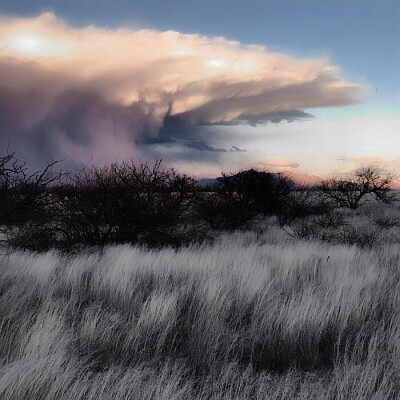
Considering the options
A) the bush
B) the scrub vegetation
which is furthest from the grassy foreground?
the bush

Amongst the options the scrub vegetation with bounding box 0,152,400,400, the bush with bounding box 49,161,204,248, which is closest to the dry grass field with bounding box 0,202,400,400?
the scrub vegetation with bounding box 0,152,400,400

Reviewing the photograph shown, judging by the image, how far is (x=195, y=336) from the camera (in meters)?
3.36

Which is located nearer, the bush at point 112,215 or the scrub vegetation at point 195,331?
the scrub vegetation at point 195,331

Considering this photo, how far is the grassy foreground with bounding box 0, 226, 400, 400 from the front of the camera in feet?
8.16

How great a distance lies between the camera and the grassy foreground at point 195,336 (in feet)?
8.16

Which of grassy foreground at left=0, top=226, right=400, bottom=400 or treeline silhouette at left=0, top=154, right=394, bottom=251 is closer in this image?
grassy foreground at left=0, top=226, right=400, bottom=400

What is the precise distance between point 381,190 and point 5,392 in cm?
2751

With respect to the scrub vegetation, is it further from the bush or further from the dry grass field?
the bush

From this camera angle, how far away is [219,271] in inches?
229

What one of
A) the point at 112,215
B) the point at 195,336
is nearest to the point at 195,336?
the point at 195,336

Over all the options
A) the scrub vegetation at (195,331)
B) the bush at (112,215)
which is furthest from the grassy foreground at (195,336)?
the bush at (112,215)

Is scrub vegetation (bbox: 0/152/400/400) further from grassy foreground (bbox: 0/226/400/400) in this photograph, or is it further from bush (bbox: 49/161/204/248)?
bush (bbox: 49/161/204/248)

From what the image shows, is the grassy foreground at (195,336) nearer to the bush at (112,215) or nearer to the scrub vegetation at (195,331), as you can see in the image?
the scrub vegetation at (195,331)

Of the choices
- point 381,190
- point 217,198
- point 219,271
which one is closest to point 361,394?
point 219,271
